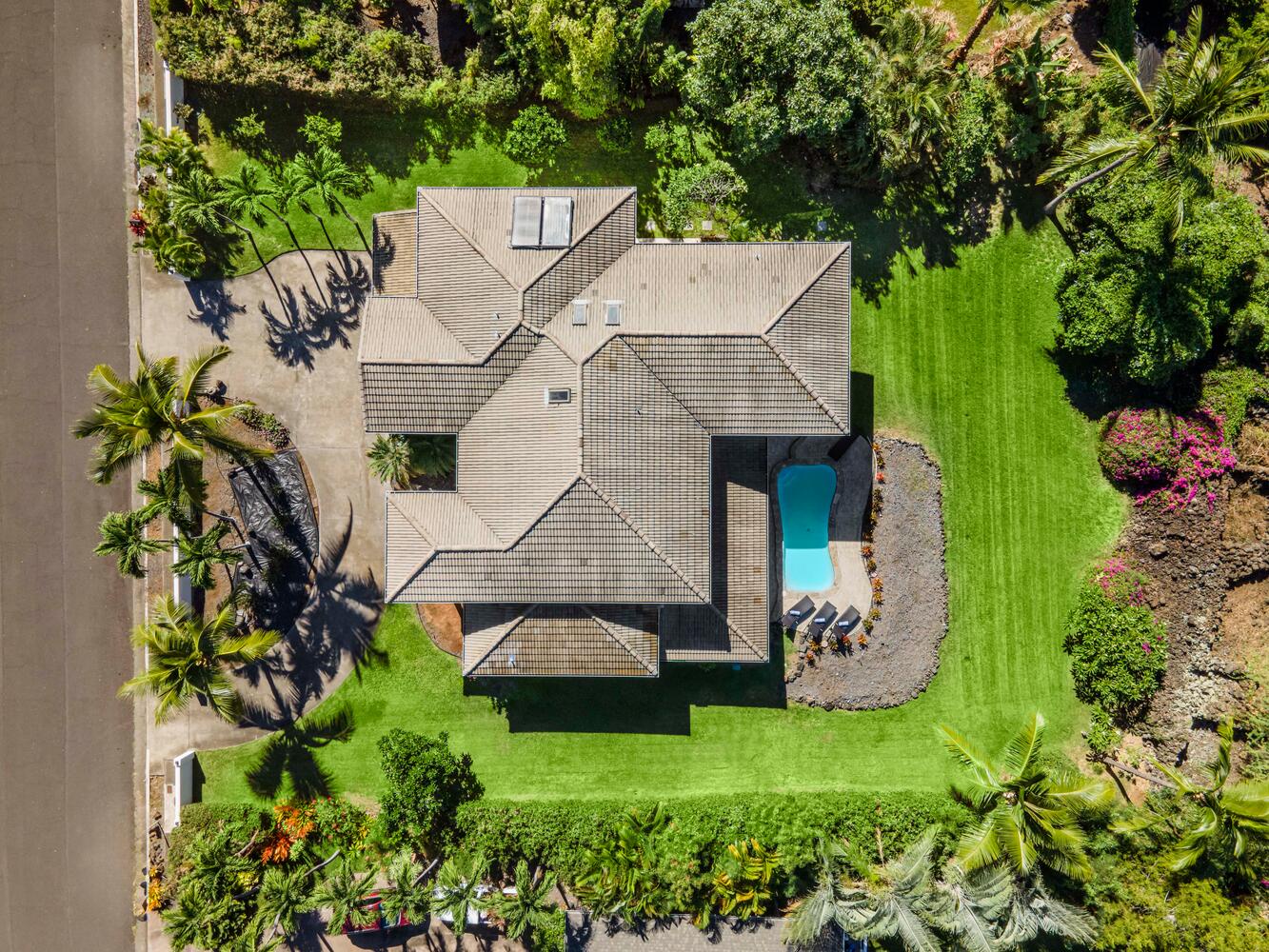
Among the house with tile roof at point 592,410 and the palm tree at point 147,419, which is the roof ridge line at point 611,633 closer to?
the house with tile roof at point 592,410

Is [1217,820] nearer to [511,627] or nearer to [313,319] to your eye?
[511,627]

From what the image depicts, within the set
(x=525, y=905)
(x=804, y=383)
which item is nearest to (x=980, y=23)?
(x=804, y=383)

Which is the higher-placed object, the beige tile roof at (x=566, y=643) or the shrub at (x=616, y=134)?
the shrub at (x=616, y=134)

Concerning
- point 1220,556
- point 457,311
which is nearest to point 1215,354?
point 1220,556

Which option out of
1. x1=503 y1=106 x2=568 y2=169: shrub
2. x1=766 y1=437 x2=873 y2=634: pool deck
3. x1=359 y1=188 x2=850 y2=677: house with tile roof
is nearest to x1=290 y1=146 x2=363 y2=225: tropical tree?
x1=359 y1=188 x2=850 y2=677: house with tile roof

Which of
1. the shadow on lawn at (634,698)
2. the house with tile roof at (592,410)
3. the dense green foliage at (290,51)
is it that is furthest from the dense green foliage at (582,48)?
the shadow on lawn at (634,698)

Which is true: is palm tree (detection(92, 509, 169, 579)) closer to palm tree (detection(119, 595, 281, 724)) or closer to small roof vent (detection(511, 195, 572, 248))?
palm tree (detection(119, 595, 281, 724))

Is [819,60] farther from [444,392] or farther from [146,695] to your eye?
[146,695]
